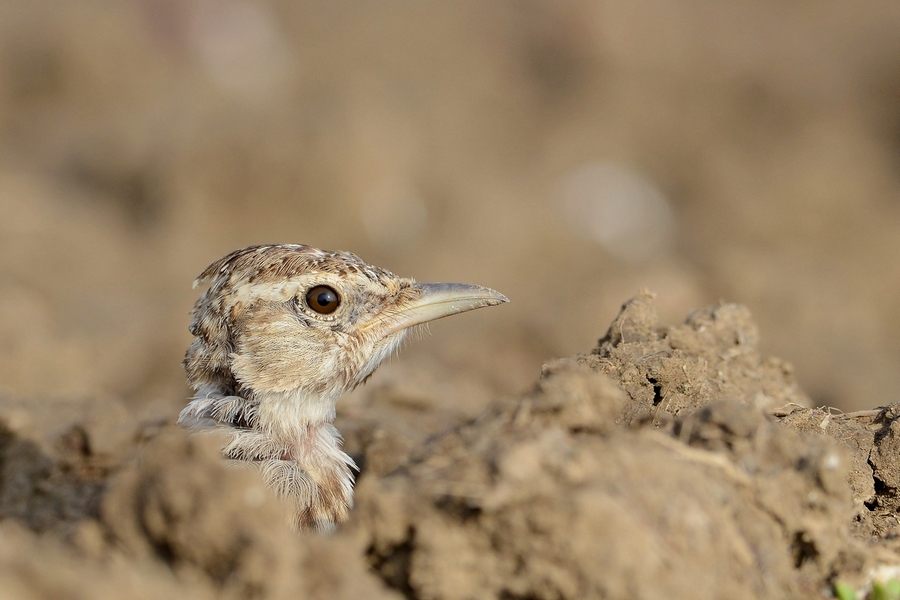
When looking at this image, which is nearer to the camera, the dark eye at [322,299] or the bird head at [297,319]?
the bird head at [297,319]

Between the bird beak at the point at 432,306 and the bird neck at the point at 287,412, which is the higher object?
the bird beak at the point at 432,306

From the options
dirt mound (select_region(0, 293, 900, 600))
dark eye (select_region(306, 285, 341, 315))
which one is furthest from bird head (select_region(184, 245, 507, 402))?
dirt mound (select_region(0, 293, 900, 600))

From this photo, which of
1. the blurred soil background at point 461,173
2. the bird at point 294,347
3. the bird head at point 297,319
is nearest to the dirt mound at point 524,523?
the bird at point 294,347

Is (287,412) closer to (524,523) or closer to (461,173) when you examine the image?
(524,523)

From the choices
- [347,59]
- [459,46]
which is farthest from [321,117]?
[459,46]

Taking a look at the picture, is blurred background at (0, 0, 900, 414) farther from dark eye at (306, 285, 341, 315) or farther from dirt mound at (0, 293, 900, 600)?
dirt mound at (0, 293, 900, 600)

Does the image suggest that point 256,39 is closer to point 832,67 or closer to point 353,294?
point 832,67

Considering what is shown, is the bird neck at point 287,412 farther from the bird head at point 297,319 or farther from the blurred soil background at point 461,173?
the blurred soil background at point 461,173
